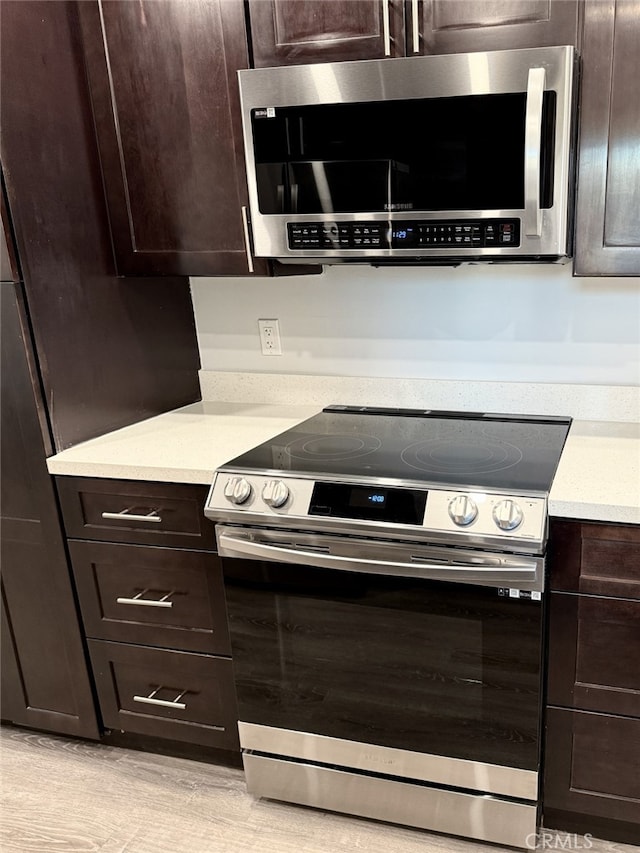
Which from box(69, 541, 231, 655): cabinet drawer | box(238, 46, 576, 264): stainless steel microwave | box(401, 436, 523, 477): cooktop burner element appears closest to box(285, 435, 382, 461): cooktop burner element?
box(401, 436, 523, 477): cooktop burner element

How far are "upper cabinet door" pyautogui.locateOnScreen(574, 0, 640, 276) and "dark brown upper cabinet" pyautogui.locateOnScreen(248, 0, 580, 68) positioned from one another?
0.06 meters

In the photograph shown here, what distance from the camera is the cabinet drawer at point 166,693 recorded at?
73.5 inches

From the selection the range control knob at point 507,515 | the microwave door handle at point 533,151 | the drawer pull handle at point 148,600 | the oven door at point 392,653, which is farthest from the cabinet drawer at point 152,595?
the microwave door handle at point 533,151

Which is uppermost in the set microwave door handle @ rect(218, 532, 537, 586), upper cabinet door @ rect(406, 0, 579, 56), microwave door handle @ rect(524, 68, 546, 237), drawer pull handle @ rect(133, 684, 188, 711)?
upper cabinet door @ rect(406, 0, 579, 56)

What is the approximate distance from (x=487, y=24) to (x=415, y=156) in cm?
29

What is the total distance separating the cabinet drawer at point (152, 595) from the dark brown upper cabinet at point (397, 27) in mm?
1206

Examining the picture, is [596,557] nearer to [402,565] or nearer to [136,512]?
[402,565]

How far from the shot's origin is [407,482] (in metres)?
1.50

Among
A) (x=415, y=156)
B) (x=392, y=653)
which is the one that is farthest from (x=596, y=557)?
(x=415, y=156)

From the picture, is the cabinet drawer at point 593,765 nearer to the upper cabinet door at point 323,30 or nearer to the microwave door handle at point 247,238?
the microwave door handle at point 247,238

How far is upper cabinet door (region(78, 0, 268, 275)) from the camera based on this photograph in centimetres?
173

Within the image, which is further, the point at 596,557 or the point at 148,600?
the point at 148,600

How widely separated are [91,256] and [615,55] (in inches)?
52.2

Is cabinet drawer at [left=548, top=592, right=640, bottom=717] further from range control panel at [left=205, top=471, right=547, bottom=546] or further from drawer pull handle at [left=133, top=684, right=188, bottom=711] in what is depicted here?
drawer pull handle at [left=133, top=684, right=188, bottom=711]
